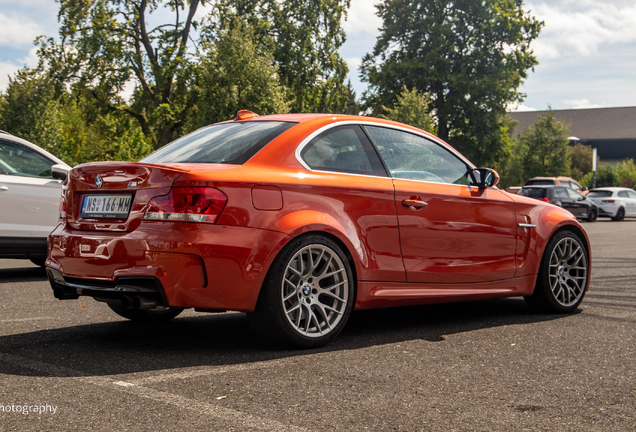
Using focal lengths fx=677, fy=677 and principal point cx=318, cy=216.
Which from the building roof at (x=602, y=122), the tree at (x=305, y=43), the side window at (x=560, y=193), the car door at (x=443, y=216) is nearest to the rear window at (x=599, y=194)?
the side window at (x=560, y=193)

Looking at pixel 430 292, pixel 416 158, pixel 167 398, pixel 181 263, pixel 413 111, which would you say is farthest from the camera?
pixel 413 111

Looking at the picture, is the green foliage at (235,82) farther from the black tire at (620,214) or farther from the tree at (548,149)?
the tree at (548,149)

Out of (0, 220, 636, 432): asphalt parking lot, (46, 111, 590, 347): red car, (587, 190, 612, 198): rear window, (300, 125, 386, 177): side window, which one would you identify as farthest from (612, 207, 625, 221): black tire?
(300, 125, 386, 177): side window

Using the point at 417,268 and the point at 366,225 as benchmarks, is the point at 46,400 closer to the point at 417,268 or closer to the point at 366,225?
the point at 366,225

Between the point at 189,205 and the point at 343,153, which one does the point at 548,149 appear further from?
the point at 189,205

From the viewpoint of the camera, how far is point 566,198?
96.0ft

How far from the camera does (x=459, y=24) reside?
1606 inches

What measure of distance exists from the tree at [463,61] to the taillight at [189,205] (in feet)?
122

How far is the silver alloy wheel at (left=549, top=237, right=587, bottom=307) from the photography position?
6.00m

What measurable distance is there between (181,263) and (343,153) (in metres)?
1.50

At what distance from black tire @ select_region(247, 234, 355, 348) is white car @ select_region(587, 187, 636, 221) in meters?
30.7

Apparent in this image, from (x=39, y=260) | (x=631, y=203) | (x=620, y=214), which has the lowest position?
(x=620, y=214)

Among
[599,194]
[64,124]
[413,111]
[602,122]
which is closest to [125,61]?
[64,124]

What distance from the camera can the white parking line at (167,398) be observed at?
289 cm
